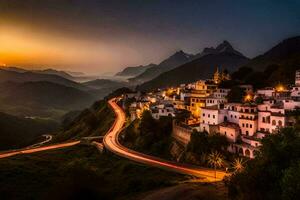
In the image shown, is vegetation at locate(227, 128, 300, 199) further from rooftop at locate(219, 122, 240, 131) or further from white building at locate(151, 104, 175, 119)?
white building at locate(151, 104, 175, 119)

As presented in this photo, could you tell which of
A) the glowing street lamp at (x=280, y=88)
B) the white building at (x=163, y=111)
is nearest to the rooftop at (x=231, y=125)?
the glowing street lamp at (x=280, y=88)

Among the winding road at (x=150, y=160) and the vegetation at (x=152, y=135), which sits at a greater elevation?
the vegetation at (x=152, y=135)

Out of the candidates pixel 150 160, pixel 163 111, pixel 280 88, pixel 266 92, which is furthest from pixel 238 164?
pixel 163 111

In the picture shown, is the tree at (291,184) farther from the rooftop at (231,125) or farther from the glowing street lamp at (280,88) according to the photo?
the glowing street lamp at (280,88)

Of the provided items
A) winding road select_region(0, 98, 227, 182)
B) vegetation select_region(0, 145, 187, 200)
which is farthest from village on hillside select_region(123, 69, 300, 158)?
vegetation select_region(0, 145, 187, 200)

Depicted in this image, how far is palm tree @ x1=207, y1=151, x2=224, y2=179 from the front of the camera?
166ft

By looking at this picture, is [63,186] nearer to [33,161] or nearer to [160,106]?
[33,161]

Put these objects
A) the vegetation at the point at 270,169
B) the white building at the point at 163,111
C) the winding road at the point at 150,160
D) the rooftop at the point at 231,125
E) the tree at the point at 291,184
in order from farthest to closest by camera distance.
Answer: the white building at the point at 163,111 → the rooftop at the point at 231,125 → the winding road at the point at 150,160 → the vegetation at the point at 270,169 → the tree at the point at 291,184

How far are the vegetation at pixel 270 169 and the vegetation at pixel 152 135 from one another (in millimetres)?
30854

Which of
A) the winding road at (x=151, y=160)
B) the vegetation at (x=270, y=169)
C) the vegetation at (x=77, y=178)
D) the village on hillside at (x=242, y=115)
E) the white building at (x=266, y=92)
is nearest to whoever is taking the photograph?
the vegetation at (x=270, y=169)

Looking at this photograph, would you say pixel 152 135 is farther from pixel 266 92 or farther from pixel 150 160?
pixel 266 92

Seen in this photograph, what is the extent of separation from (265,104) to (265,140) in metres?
18.9

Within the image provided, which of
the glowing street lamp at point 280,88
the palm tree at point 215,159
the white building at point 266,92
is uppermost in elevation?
the glowing street lamp at point 280,88

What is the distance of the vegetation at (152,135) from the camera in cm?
6588
